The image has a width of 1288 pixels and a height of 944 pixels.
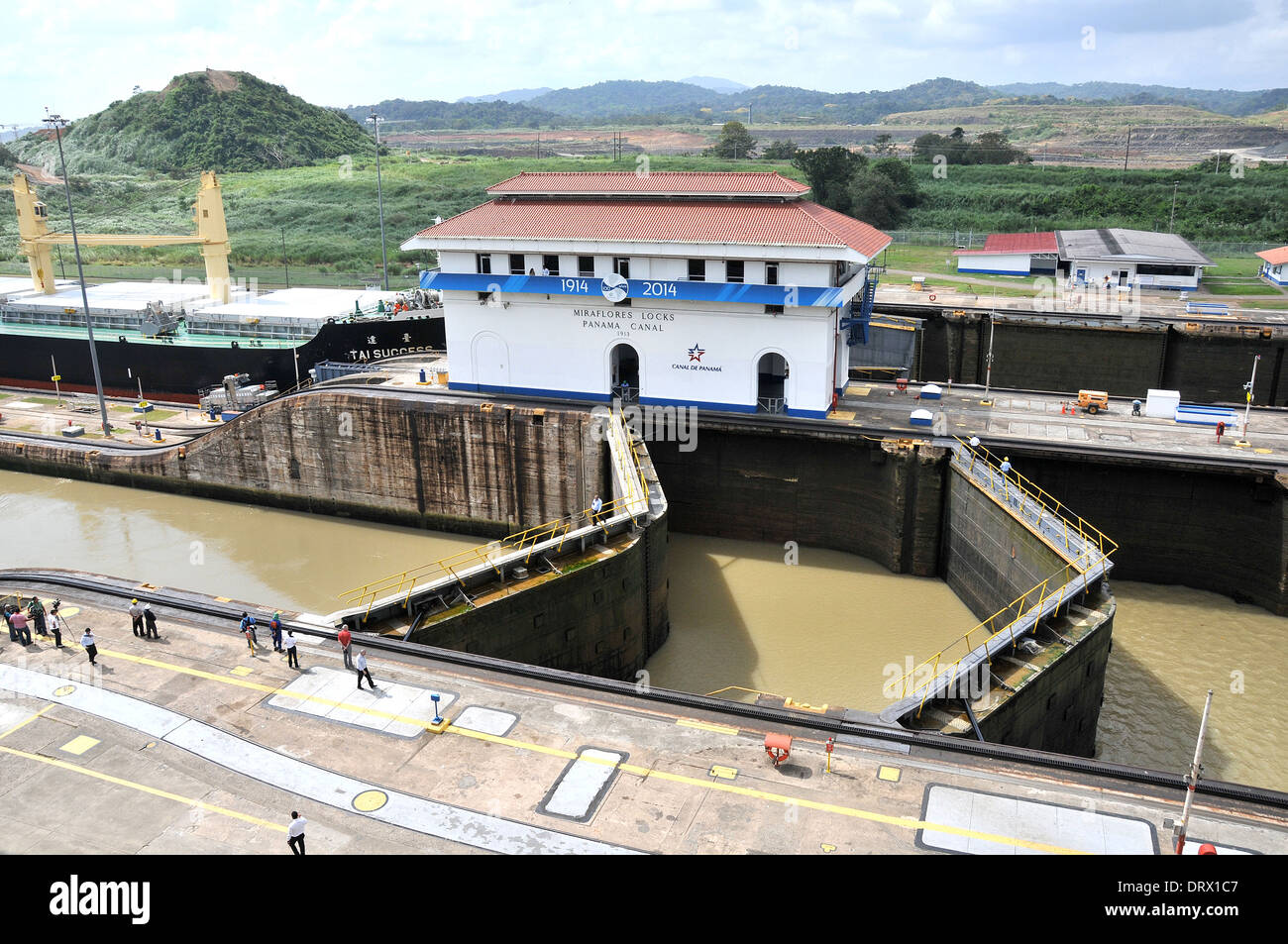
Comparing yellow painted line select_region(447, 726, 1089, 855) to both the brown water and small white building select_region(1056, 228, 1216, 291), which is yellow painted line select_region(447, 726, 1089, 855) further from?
small white building select_region(1056, 228, 1216, 291)

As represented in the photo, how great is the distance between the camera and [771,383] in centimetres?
3884

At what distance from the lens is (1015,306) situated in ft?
183

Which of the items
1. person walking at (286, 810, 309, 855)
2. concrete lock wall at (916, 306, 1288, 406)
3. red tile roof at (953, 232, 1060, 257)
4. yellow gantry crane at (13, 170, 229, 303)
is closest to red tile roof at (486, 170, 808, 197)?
concrete lock wall at (916, 306, 1288, 406)

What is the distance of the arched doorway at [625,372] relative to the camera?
38844 mm

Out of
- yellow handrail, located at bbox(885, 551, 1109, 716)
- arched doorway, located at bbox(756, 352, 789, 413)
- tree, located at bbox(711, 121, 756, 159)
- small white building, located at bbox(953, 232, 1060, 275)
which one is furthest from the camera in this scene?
tree, located at bbox(711, 121, 756, 159)

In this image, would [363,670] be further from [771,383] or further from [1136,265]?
[1136,265]

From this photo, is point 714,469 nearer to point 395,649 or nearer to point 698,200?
point 698,200

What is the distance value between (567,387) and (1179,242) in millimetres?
54861

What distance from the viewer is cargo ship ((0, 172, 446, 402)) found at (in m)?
51.1

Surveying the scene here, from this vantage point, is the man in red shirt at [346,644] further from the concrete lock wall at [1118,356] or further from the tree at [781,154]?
the tree at [781,154]

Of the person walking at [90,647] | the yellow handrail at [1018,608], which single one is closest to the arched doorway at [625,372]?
the yellow handrail at [1018,608]

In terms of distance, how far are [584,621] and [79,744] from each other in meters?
11.9

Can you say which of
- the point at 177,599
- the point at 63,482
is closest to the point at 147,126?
the point at 63,482

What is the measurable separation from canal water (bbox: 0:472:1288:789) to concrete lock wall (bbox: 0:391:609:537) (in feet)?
3.22
